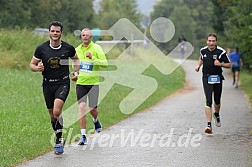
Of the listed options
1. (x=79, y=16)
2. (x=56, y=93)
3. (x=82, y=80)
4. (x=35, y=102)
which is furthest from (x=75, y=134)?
(x=79, y=16)

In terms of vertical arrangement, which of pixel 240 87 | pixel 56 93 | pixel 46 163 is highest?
pixel 56 93

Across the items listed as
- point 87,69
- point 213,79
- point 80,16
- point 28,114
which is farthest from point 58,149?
point 80,16

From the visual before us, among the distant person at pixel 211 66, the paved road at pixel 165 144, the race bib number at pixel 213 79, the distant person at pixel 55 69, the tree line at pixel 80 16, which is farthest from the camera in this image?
the tree line at pixel 80 16

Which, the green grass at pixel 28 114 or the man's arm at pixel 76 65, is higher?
the man's arm at pixel 76 65

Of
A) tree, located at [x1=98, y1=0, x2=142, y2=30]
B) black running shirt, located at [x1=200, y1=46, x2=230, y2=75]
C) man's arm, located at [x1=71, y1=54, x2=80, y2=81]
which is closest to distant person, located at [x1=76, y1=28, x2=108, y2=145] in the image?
man's arm, located at [x1=71, y1=54, x2=80, y2=81]

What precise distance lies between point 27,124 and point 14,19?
106ft

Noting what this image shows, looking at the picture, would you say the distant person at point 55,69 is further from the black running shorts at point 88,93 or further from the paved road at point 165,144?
the black running shorts at point 88,93

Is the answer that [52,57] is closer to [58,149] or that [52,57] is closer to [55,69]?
[55,69]

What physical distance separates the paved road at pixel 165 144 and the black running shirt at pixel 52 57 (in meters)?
1.36

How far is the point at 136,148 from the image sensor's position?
1100 cm

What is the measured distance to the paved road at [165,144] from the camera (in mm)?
9703

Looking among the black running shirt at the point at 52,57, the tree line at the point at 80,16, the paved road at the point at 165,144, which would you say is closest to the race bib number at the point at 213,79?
the paved road at the point at 165,144

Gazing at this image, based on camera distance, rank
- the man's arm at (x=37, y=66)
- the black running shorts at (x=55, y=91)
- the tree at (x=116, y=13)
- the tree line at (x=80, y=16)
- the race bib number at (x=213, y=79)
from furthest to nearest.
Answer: the tree at (x=116, y=13)
the tree line at (x=80, y=16)
the race bib number at (x=213, y=79)
the black running shorts at (x=55, y=91)
the man's arm at (x=37, y=66)

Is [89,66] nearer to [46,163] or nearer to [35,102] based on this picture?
[46,163]
